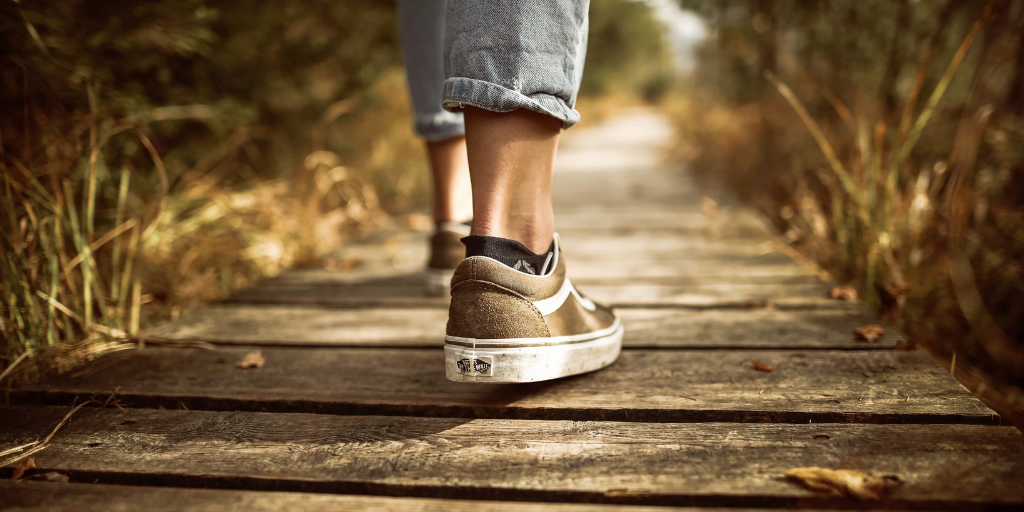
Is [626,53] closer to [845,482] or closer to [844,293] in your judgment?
[844,293]

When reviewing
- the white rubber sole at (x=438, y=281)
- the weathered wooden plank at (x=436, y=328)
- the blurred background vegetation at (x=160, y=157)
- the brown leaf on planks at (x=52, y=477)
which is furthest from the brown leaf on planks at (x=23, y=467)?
the white rubber sole at (x=438, y=281)

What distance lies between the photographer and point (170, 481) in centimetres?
80

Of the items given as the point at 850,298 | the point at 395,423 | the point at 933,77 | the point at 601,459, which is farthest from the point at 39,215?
the point at 933,77

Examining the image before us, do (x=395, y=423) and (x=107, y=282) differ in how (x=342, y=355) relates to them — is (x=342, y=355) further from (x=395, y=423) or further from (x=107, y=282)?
(x=107, y=282)

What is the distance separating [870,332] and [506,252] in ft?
2.74

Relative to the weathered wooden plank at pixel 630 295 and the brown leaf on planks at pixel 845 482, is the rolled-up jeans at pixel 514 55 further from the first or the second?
the weathered wooden plank at pixel 630 295

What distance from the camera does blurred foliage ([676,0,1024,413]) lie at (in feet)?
5.38

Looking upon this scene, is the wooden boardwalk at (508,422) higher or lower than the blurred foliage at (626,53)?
lower

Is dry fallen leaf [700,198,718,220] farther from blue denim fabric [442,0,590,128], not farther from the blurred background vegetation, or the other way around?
blue denim fabric [442,0,590,128]

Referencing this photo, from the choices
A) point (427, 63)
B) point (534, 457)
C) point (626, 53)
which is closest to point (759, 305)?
point (534, 457)

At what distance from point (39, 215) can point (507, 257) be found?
3.37 feet

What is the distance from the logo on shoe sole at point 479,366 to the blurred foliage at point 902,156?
3.58ft

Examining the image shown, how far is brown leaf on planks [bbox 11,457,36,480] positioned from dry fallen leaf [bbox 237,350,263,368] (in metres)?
0.39

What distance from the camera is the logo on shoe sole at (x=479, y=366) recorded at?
36.7 inches
